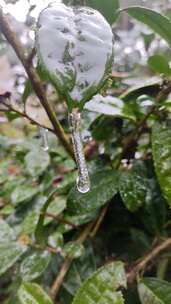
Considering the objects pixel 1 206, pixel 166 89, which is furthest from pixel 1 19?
pixel 1 206

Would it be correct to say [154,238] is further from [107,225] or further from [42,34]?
[42,34]

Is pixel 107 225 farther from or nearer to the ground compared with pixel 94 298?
nearer to the ground

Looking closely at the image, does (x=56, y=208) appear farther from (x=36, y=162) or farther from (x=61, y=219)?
(x=36, y=162)

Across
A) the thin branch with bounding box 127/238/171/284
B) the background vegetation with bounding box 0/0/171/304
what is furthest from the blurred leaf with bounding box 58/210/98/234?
the thin branch with bounding box 127/238/171/284

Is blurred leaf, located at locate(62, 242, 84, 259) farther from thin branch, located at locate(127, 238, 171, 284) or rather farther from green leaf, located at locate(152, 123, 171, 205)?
green leaf, located at locate(152, 123, 171, 205)

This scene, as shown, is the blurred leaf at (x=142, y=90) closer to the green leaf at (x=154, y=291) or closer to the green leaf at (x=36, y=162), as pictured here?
the green leaf at (x=36, y=162)

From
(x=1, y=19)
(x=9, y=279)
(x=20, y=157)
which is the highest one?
(x=1, y=19)

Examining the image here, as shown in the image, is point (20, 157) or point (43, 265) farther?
point (20, 157)

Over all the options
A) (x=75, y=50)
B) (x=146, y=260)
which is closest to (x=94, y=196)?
(x=146, y=260)
